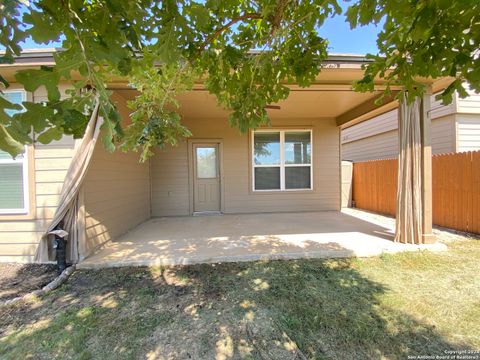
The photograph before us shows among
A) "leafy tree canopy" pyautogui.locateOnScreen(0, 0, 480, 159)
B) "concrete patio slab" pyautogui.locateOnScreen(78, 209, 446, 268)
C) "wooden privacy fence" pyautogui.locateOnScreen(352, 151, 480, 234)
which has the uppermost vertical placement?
"leafy tree canopy" pyautogui.locateOnScreen(0, 0, 480, 159)

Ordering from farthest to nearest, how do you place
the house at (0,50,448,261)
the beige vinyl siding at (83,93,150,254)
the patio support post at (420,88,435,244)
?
the house at (0,50,448,261)
the patio support post at (420,88,435,244)
the beige vinyl siding at (83,93,150,254)

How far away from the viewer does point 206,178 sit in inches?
246

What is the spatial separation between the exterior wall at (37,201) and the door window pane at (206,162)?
329cm

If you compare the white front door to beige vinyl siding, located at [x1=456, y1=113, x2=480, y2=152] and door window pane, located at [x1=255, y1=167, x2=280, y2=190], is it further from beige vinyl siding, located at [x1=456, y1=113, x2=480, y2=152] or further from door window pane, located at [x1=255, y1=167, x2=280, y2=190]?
beige vinyl siding, located at [x1=456, y1=113, x2=480, y2=152]

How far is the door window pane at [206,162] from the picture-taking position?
20.5ft

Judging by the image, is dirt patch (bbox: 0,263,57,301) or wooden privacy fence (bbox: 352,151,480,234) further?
wooden privacy fence (bbox: 352,151,480,234)

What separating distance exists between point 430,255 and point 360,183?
14.3 feet

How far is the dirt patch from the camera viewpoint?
8.18 feet

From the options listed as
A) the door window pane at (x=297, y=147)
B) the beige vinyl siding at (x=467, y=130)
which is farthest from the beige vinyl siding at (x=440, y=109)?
the door window pane at (x=297, y=147)

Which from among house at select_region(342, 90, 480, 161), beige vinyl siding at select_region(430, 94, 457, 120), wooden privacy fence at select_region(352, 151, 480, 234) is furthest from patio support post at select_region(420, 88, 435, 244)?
beige vinyl siding at select_region(430, 94, 457, 120)

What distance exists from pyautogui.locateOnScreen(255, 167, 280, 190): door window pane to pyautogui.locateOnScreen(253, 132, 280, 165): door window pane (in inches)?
7.8

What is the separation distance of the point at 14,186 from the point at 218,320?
345cm

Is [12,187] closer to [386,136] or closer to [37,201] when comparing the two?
[37,201]

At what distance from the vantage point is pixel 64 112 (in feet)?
2.60
